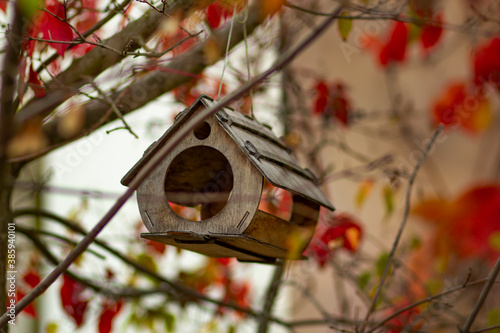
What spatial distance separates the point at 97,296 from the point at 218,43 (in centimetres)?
97

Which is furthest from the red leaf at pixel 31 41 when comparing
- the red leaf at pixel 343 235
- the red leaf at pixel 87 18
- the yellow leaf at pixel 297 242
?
the red leaf at pixel 343 235

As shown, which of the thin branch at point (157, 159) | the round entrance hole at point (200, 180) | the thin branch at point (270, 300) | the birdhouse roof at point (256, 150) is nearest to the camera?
the thin branch at point (157, 159)

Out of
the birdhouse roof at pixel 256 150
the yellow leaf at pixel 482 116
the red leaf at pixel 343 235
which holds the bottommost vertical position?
the birdhouse roof at pixel 256 150

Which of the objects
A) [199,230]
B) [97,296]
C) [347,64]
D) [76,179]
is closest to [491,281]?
[199,230]

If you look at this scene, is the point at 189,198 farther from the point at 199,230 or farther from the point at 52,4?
→ the point at 52,4

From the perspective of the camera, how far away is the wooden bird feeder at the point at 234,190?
91 cm

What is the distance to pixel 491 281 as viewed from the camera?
966 millimetres

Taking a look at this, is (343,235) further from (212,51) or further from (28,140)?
(28,140)

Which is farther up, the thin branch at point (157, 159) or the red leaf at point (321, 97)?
the red leaf at point (321, 97)

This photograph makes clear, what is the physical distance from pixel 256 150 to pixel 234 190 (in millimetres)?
87

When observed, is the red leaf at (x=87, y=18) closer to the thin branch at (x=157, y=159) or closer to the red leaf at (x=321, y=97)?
the red leaf at (x=321, y=97)

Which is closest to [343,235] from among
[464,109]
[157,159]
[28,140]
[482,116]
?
[28,140]

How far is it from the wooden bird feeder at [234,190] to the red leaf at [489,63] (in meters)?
1.22

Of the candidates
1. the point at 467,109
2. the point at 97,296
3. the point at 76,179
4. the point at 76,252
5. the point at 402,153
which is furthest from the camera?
the point at 76,179
